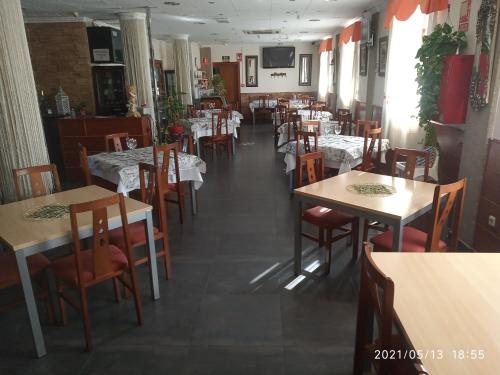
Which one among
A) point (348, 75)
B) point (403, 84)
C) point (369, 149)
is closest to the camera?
point (369, 149)

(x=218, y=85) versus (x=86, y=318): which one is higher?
(x=218, y=85)

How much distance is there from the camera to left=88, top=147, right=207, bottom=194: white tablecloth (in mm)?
3527

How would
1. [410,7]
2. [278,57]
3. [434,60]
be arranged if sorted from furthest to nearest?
1. [278,57]
2. [410,7]
3. [434,60]

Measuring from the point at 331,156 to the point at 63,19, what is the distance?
5236 millimetres

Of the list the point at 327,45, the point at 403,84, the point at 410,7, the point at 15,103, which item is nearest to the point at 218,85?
the point at 327,45

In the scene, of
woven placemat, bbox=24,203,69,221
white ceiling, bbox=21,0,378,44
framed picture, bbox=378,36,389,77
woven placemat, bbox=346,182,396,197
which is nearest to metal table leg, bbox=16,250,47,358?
woven placemat, bbox=24,203,69,221

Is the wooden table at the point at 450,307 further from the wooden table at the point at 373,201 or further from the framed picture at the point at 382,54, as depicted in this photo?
the framed picture at the point at 382,54

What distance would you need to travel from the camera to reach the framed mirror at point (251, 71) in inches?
506

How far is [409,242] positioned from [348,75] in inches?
268

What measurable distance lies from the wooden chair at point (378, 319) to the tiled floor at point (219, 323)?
47 cm

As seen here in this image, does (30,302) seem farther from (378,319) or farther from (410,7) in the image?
(410,7)

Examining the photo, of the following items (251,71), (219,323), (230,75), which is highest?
(251,71)

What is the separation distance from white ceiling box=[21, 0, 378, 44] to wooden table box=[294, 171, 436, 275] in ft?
12.3

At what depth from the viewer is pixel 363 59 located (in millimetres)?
7145
